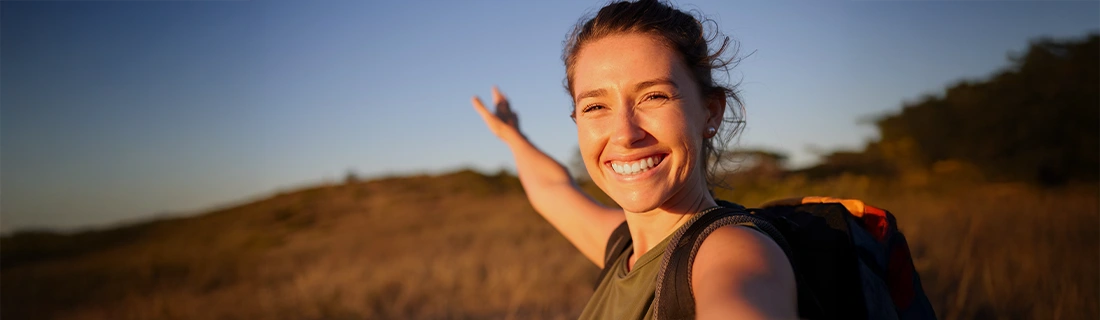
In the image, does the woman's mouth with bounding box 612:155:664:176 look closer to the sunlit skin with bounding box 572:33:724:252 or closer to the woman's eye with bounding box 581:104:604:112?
the sunlit skin with bounding box 572:33:724:252

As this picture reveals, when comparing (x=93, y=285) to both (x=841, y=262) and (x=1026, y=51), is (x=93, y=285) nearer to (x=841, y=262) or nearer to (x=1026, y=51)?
(x=841, y=262)

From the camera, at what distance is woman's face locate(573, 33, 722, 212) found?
1.60m

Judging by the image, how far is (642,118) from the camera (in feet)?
5.32

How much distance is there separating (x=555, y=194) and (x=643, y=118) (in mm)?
1070

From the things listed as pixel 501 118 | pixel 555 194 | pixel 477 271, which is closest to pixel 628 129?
pixel 555 194

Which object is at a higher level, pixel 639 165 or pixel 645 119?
pixel 645 119

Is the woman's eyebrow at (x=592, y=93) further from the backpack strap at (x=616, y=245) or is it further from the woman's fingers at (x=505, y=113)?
the woman's fingers at (x=505, y=113)

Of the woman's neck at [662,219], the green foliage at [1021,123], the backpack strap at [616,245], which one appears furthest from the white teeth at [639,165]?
the green foliage at [1021,123]

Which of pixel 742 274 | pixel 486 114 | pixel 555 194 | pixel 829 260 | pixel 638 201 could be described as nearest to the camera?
pixel 742 274

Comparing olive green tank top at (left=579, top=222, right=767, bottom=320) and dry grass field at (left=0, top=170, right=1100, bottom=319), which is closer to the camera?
olive green tank top at (left=579, top=222, right=767, bottom=320)

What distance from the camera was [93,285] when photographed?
796 centimetres

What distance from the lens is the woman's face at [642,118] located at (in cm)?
160

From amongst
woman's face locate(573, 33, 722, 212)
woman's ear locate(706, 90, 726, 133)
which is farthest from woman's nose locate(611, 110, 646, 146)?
woman's ear locate(706, 90, 726, 133)

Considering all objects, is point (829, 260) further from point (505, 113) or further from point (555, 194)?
point (505, 113)
